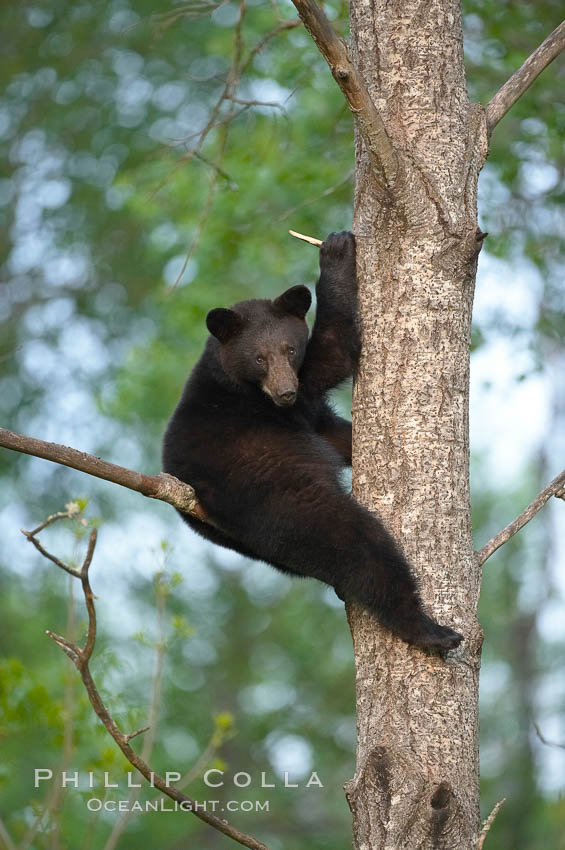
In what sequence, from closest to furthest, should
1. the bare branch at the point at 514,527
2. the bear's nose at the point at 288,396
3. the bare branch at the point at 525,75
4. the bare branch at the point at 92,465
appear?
the bare branch at the point at 92,465 → the bare branch at the point at 514,527 → the bare branch at the point at 525,75 → the bear's nose at the point at 288,396

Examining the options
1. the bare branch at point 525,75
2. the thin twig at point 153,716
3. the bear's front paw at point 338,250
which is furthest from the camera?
the thin twig at point 153,716

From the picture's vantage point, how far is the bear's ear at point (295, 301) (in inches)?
213

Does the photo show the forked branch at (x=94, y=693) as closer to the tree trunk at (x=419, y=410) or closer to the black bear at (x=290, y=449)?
the tree trunk at (x=419, y=410)

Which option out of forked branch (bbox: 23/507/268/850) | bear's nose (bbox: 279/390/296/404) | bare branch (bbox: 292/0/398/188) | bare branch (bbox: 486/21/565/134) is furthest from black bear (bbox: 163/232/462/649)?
forked branch (bbox: 23/507/268/850)

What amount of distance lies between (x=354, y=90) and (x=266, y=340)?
1798 mm

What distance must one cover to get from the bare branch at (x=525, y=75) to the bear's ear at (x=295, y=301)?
5.12 feet

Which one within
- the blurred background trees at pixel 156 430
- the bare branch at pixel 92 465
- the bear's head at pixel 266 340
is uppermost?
the blurred background trees at pixel 156 430

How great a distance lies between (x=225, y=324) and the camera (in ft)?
17.6

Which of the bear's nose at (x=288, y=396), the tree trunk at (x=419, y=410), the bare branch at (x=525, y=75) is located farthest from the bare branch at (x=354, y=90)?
the bear's nose at (x=288, y=396)

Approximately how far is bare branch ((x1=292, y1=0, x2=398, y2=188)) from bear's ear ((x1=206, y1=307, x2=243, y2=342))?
159 cm

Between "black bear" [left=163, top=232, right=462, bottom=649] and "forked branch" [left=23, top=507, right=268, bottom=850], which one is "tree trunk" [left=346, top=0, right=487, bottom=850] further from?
"forked branch" [left=23, top=507, right=268, bottom=850]

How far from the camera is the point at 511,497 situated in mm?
24188

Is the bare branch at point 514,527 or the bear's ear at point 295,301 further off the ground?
the bear's ear at point 295,301

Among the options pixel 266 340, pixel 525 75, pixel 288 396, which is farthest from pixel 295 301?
pixel 525 75
